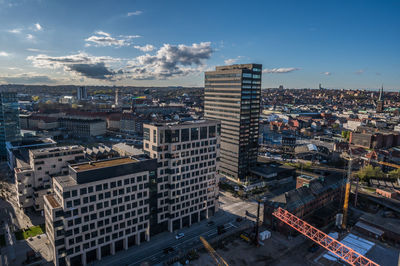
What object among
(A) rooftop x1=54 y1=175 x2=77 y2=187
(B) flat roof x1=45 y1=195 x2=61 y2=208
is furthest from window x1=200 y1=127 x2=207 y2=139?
(B) flat roof x1=45 y1=195 x2=61 y2=208

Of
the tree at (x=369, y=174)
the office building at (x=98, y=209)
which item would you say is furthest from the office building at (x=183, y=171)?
the tree at (x=369, y=174)

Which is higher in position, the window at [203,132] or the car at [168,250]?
the window at [203,132]

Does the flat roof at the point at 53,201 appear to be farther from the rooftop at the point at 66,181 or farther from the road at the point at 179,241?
the road at the point at 179,241

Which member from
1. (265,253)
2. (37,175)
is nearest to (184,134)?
(265,253)

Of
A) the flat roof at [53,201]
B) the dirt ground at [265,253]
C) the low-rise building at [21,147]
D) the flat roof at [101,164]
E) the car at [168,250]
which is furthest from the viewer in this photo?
the low-rise building at [21,147]

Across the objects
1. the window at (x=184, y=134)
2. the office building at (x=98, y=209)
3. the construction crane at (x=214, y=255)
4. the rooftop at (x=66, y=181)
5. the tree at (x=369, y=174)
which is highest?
the window at (x=184, y=134)

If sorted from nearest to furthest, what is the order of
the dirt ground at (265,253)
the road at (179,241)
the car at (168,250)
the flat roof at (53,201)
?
1. the flat roof at (53,201)
2. the road at (179,241)
3. the dirt ground at (265,253)
4. the car at (168,250)

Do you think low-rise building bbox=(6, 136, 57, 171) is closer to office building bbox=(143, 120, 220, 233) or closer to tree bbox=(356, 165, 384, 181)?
office building bbox=(143, 120, 220, 233)
